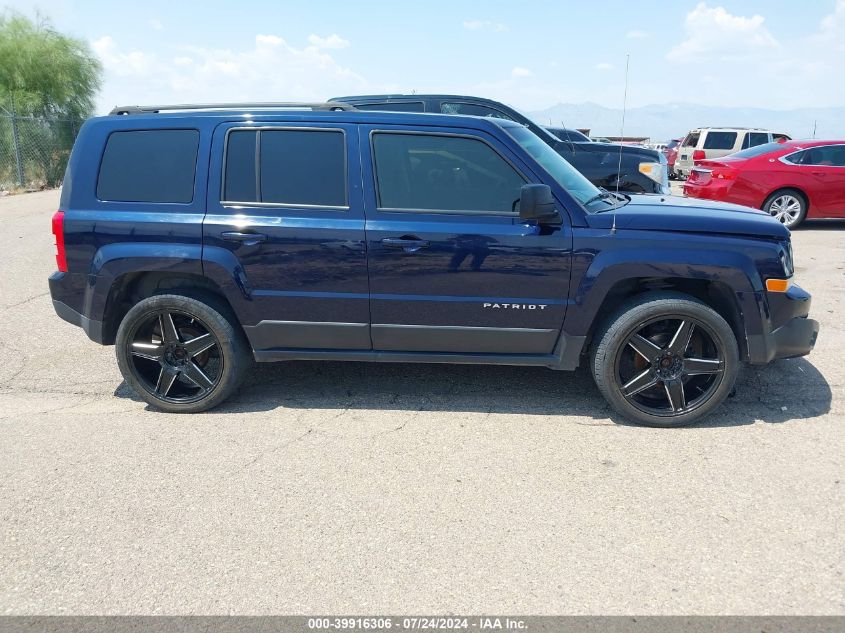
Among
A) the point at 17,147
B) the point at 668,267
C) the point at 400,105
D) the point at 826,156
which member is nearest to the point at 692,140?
the point at 826,156

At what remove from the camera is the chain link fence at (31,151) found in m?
19.2

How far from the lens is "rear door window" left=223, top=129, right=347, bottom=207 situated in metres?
4.23

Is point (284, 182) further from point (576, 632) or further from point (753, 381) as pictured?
point (753, 381)

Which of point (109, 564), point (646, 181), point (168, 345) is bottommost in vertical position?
point (109, 564)

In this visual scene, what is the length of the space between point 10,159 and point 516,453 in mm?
21026

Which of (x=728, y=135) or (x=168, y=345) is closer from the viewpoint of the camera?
(x=168, y=345)

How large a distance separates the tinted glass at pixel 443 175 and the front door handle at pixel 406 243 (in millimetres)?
220

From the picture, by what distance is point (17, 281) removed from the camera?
308 inches

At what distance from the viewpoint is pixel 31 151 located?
1986 centimetres

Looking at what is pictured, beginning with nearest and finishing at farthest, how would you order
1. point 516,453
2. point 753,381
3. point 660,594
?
point 660,594 < point 516,453 < point 753,381

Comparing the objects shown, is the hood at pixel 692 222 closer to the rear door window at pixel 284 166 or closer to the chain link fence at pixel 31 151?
the rear door window at pixel 284 166

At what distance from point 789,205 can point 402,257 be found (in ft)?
32.4

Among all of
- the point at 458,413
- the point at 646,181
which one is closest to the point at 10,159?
the point at 646,181

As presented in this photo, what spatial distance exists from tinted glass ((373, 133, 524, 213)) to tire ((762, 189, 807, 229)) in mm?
8980
